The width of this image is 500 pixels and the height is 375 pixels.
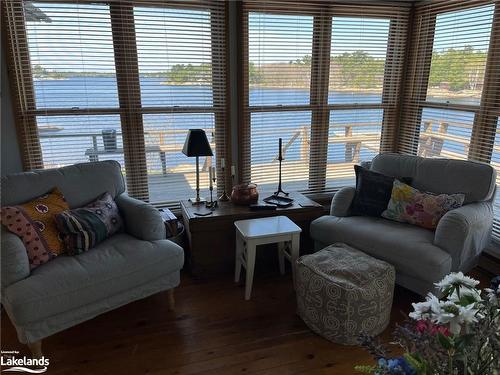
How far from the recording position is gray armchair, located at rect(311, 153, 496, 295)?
87.9 inches

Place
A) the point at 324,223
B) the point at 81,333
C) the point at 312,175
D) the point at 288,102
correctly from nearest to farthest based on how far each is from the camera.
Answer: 1. the point at 81,333
2. the point at 324,223
3. the point at 288,102
4. the point at 312,175

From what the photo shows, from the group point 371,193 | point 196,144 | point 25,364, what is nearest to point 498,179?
point 371,193

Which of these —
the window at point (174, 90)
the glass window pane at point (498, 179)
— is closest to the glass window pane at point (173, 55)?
the window at point (174, 90)

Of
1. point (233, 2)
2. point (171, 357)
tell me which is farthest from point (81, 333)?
point (233, 2)

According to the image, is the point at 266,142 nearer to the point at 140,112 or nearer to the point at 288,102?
the point at 288,102

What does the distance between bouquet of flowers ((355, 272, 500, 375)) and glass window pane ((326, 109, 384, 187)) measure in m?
2.79

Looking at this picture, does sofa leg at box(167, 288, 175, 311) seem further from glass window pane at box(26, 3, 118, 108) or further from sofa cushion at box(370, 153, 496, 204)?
sofa cushion at box(370, 153, 496, 204)

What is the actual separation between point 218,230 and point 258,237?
457mm

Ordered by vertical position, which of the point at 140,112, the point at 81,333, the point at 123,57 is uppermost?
→ the point at 123,57

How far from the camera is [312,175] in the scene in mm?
3588

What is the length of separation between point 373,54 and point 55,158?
2983 mm

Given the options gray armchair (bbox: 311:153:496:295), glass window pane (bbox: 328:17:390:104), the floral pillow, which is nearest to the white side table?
gray armchair (bbox: 311:153:496:295)

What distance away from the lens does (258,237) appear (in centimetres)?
241

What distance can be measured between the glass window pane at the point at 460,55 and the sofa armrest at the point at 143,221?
269 cm
